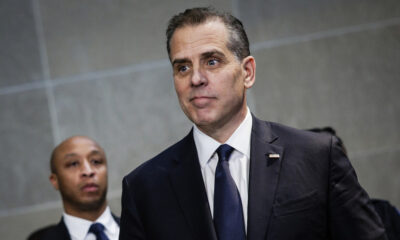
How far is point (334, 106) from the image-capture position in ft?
11.0

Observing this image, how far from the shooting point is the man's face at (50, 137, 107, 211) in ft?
9.18

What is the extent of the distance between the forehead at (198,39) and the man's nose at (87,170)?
1474 millimetres

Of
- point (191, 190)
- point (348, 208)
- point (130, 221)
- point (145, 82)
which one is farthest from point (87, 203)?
point (348, 208)

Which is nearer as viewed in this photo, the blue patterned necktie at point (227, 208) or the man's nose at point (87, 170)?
the blue patterned necktie at point (227, 208)

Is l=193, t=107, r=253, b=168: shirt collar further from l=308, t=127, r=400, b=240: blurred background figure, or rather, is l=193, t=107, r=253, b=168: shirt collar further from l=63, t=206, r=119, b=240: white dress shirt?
l=63, t=206, r=119, b=240: white dress shirt

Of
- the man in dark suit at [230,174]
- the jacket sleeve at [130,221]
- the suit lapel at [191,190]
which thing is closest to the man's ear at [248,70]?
the man in dark suit at [230,174]

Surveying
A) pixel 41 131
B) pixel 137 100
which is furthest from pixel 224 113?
pixel 41 131

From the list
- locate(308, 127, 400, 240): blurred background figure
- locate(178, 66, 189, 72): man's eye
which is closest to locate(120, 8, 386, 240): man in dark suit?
locate(178, 66, 189, 72): man's eye

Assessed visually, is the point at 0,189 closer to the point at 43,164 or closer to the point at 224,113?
the point at 43,164

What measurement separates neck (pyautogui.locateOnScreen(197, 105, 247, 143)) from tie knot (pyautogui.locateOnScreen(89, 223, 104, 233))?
139 centimetres

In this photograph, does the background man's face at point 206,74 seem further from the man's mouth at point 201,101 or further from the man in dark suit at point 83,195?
the man in dark suit at point 83,195

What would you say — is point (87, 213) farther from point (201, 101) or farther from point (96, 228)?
point (201, 101)

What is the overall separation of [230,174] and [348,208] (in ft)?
1.03

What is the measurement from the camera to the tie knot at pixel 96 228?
2.71 m
